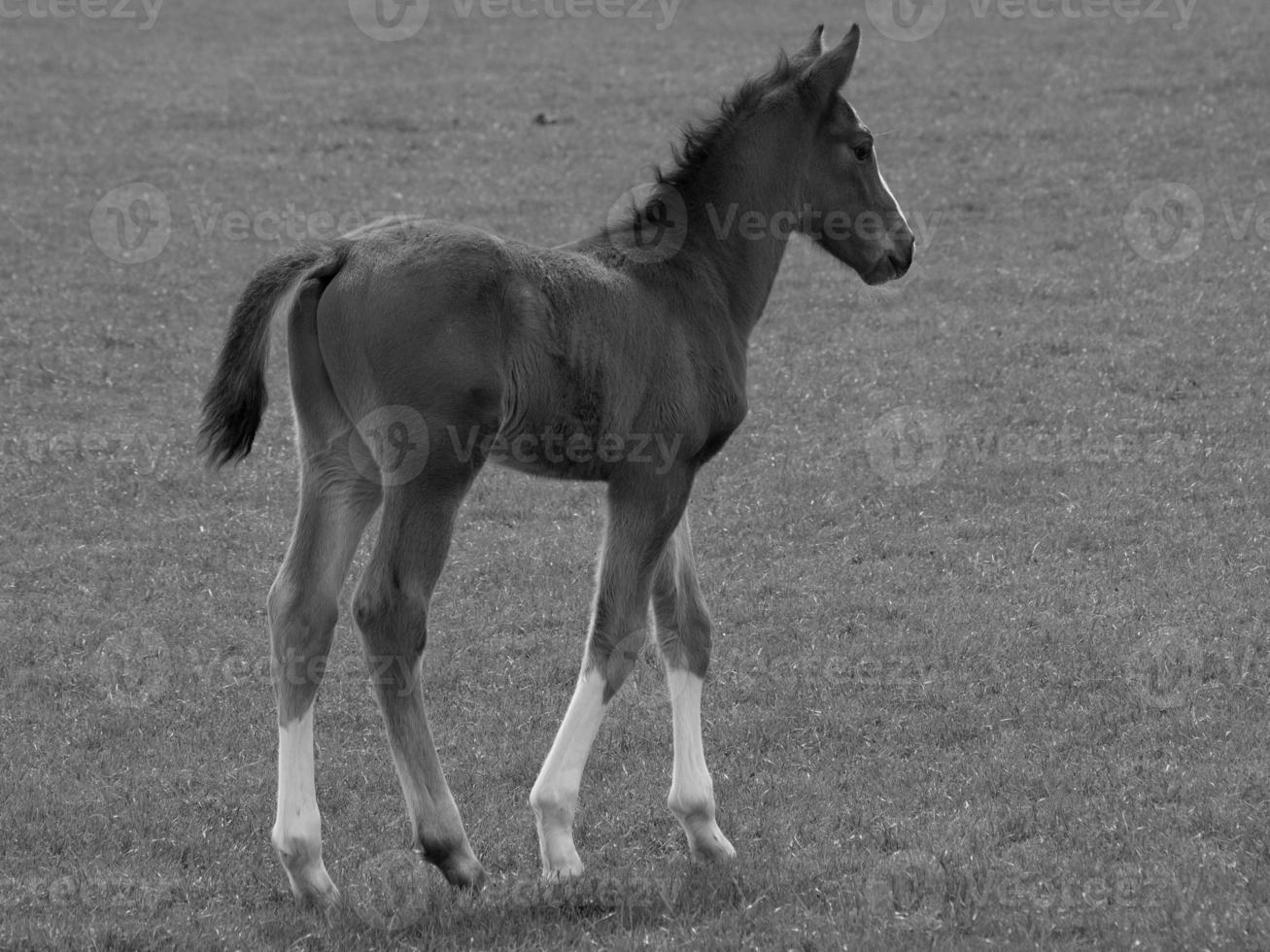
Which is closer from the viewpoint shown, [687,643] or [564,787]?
[564,787]

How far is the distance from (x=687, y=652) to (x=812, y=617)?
2.53 meters

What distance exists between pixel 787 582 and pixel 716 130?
341 cm

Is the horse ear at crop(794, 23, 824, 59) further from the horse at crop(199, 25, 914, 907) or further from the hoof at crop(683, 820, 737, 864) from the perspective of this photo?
the hoof at crop(683, 820, 737, 864)

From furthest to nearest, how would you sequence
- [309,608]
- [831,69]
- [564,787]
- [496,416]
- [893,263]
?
[893,263], [831,69], [564,787], [309,608], [496,416]

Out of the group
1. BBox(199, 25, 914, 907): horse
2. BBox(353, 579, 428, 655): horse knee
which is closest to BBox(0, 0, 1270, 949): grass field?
BBox(199, 25, 914, 907): horse

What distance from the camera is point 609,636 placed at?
19.6 feet

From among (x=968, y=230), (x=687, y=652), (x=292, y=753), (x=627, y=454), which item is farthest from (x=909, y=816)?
(x=968, y=230)

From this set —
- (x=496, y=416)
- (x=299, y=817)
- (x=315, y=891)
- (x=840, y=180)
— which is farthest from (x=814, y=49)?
(x=315, y=891)

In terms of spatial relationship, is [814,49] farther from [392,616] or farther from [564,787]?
[564,787]

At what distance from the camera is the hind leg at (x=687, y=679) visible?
618cm

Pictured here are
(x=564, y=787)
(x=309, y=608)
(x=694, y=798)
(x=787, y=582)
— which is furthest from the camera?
(x=787, y=582)

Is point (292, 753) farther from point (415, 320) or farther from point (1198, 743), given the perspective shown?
point (1198, 743)

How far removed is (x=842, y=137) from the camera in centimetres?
684

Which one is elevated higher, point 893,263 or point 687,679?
point 893,263
